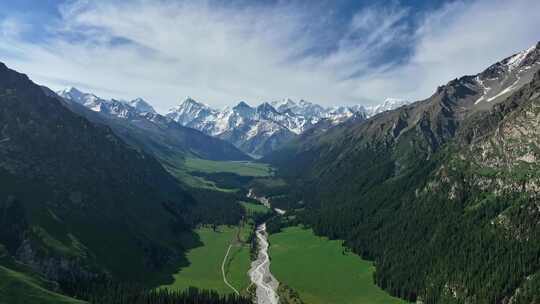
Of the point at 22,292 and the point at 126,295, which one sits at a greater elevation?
the point at 22,292

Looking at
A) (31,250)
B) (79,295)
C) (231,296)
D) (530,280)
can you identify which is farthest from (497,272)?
(31,250)

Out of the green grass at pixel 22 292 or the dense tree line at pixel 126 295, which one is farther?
the dense tree line at pixel 126 295

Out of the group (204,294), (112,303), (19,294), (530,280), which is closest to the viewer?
(19,294)

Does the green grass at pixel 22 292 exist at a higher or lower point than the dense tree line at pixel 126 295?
higher

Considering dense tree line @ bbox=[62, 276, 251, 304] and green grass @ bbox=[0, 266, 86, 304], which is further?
dense tree line @ bbox=[62, 276, 251, 304]

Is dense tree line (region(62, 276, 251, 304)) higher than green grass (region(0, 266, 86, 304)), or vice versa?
green grass (region(0, 266, 86, 304))

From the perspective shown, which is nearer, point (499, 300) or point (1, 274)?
point (1, 274)

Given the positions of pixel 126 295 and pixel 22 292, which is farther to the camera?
pixel 126 295

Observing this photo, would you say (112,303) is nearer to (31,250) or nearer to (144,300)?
(144,300)
